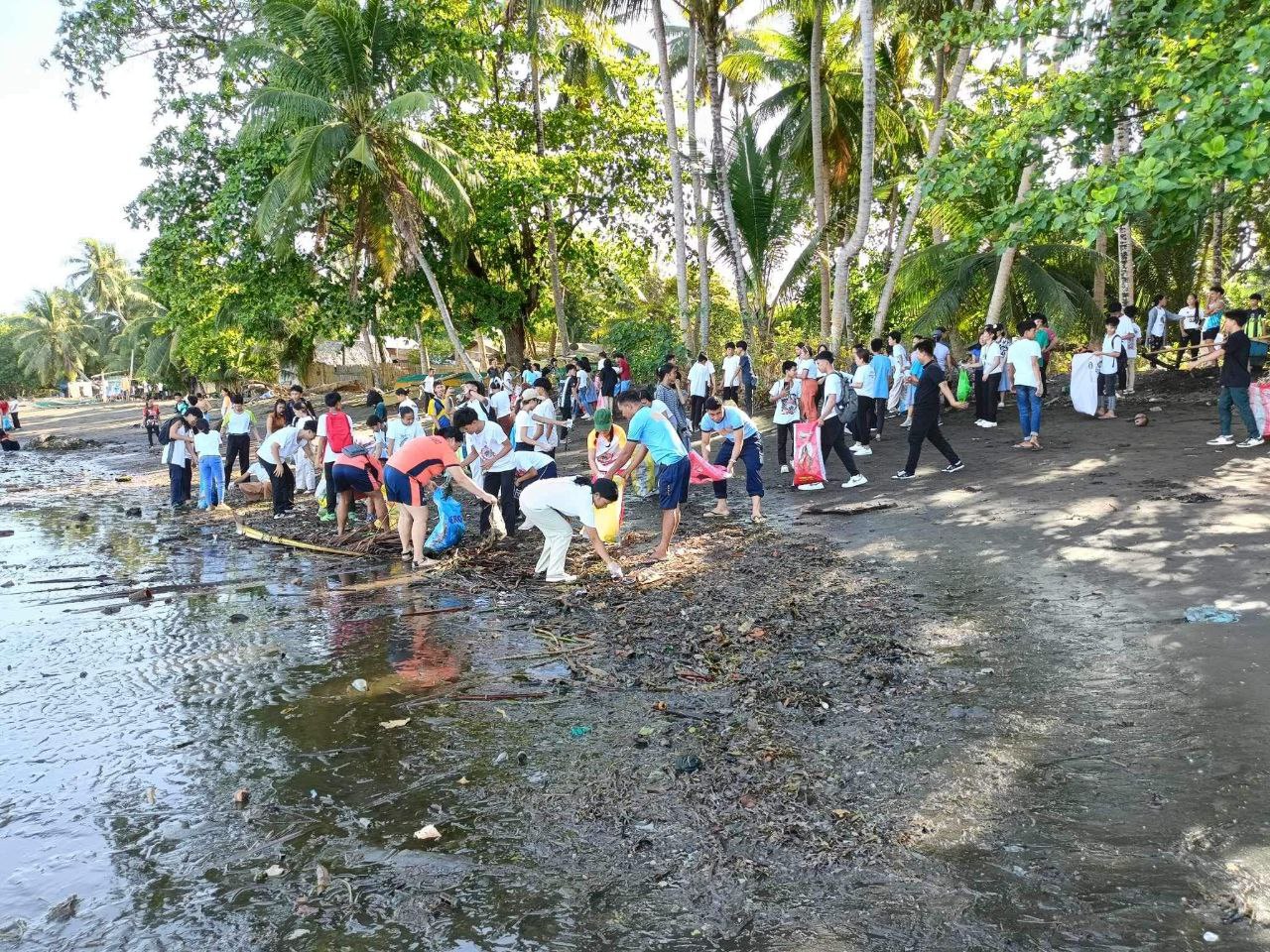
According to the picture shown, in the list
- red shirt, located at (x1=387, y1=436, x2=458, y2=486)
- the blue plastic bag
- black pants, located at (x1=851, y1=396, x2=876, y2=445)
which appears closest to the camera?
red shirt, located at (x1=387, y1=436, x2=458, y2=486)

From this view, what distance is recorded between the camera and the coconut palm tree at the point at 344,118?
57.4ft

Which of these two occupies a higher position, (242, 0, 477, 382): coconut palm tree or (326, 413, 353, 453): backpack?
(242, 0, 477, 382): coconut palm tree

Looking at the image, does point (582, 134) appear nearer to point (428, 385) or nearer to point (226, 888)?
point (428, 385)

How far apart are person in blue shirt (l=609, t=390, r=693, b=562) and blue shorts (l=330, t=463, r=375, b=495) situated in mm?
3781

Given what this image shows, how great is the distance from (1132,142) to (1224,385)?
609cm

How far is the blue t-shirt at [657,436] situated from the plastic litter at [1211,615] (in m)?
4.50

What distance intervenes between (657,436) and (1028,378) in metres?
6.26

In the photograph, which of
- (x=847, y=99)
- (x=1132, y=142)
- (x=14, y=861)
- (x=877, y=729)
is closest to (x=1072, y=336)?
(x=1132, y=142)

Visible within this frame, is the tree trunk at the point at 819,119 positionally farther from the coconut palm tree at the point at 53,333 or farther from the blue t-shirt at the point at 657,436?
the coconut palm tree at the point at 53,333

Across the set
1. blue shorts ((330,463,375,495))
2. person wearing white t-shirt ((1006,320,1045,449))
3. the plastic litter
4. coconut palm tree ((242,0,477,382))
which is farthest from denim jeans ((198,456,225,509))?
the plastic litter

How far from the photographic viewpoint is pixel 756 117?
22906mm

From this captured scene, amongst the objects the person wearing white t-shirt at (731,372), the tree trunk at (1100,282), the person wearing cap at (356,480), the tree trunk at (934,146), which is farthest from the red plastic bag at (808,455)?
the tree trunk at (1100,282)

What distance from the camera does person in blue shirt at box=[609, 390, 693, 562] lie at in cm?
850

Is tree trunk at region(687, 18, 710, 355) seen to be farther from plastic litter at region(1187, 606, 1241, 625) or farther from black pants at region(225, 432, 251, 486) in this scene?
plastic litter at region(1187, 606, 1241, 625)
